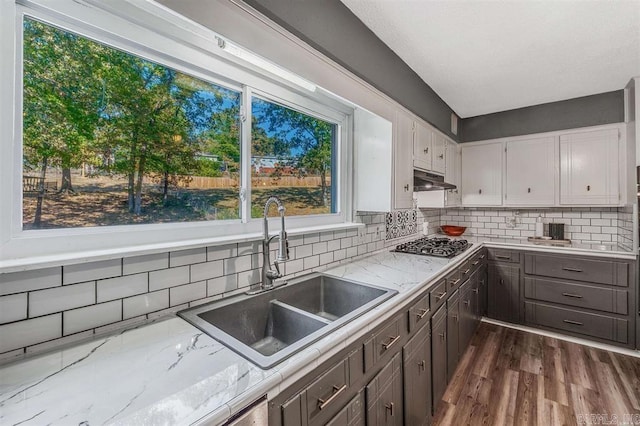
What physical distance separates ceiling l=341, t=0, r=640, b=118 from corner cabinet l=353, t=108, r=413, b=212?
559mm

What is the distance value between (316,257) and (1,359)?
1408mm

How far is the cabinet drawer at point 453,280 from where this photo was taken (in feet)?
6.96

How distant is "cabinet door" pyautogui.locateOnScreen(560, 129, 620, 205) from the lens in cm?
296

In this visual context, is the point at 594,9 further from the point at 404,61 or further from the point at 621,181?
the point at 621,181

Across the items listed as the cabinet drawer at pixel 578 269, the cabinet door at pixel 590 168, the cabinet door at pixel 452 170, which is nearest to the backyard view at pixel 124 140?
the cabinet door at pixel 452 170

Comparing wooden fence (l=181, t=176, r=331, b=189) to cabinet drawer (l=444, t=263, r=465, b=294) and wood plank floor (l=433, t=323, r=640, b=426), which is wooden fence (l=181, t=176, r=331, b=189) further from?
wood plank floor (l=433, t=323, r=640, b=426)

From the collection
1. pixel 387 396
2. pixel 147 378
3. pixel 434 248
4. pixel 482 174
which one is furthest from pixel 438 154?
pixel 147 378

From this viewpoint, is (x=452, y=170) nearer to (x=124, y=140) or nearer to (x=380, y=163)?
(x=380, y=163)

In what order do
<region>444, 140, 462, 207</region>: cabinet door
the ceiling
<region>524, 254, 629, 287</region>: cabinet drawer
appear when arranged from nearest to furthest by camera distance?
1. the ceiling
2. <region>524, 254, 629, 287</region>: cabinet drawer
3. <region>444, 140, 462, 207</region>: cabinet door

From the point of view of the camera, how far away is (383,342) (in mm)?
1307

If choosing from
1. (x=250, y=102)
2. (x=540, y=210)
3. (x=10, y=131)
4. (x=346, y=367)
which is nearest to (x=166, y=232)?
(x=10, y=131)

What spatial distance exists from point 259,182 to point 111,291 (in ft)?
2.95

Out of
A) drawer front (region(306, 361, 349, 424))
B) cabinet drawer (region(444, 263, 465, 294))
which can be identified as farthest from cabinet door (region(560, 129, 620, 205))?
drawer front (region(306, 361, 349, 424))

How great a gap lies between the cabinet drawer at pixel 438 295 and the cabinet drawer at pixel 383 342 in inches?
16.2
